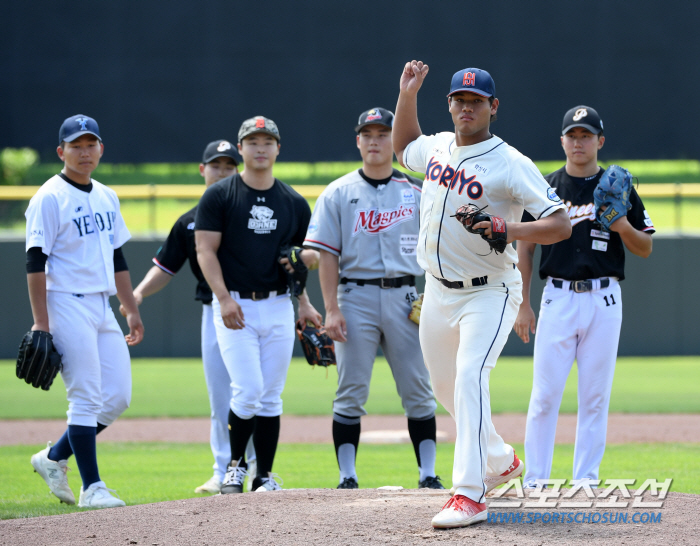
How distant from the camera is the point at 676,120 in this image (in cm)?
1697

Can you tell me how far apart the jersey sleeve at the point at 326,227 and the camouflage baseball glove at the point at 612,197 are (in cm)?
145

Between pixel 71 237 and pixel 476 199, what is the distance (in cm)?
221

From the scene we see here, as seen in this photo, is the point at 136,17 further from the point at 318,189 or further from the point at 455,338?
the point at 455,338

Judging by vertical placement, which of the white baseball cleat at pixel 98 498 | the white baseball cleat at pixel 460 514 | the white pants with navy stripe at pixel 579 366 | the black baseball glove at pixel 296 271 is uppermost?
the black baseball glove at pixel 296 271

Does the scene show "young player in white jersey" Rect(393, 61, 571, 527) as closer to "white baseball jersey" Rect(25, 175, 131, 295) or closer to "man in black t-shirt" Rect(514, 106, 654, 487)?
"man in black t-shirt" Rect(514, 106, 654, 487)

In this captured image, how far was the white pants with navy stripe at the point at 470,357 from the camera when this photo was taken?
3.53 metres

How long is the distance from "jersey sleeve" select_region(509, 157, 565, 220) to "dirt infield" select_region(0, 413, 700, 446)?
3821mm

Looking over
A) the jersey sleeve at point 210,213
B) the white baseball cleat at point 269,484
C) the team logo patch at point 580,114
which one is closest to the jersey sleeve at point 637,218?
the team logo patch at point 580,114

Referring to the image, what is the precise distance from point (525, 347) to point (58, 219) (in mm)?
9318

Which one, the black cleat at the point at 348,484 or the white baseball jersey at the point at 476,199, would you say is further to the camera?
the black cleat at the point at 348,484

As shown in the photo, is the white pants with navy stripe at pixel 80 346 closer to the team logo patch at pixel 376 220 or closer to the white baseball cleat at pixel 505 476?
the team logo patch at pixel 376 220

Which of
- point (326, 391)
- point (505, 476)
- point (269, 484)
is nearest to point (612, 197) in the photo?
point (505, 476)

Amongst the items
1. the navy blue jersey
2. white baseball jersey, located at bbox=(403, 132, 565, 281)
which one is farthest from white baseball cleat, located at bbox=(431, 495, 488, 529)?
the navy blue jersey

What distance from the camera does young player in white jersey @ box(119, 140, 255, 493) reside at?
544cm
